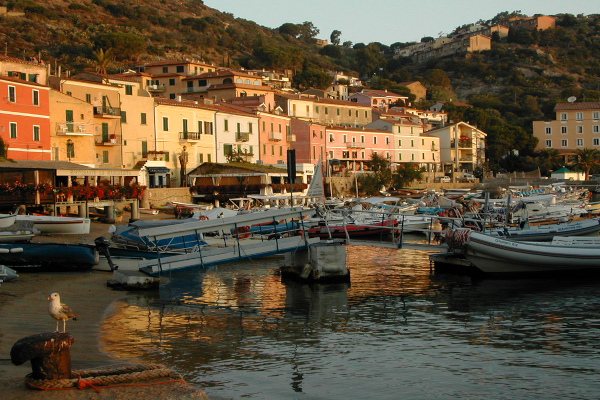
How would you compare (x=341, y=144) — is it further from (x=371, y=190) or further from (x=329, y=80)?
(x=329, y=80)

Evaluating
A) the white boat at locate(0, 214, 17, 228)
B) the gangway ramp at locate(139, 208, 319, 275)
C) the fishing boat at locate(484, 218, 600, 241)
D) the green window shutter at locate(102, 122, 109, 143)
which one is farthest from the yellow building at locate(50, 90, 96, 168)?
the fishing boat at locate(484, 218, 600, 241)

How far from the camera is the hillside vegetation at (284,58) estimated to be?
120m

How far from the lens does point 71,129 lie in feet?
167

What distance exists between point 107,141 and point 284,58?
99.3 metres

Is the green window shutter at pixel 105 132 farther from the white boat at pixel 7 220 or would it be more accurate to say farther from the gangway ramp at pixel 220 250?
the gangway ramp at pixel 220 250

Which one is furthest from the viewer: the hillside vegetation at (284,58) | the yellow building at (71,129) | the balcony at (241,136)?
the hillside vegetation at (284,58)

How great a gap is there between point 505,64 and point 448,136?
80267 mm

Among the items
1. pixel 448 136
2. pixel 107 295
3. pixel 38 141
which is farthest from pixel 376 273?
pixel 448 136

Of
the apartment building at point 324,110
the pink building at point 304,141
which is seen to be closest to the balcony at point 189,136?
the pink building at point 304,141

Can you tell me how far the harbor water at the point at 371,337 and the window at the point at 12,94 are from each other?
1095 inches

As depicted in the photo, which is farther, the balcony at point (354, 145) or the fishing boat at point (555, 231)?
the balcony at point (354, 145)

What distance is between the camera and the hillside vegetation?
119688 mm

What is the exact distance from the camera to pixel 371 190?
266 feet

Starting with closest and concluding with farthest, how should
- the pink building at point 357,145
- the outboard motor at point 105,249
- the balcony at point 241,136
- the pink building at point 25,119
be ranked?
the outboard motor at point 105,249 < the pink building at point 25,119 < the balcony at point 241,136 < the pink building at point 357,145
